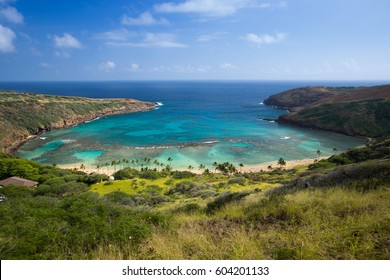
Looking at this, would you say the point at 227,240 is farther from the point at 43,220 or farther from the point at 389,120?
the point at 389,120

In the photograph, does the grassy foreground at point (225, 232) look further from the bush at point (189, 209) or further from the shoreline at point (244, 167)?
the shoreline at point (244, 167)

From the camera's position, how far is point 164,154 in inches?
2522

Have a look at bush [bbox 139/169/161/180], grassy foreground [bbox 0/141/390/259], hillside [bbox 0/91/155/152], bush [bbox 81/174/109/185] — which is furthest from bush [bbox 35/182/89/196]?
hillside [bbox 0/91/155/152]

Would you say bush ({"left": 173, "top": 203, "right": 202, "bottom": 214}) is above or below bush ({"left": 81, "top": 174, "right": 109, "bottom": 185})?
above

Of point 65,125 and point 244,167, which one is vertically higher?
point 65,125

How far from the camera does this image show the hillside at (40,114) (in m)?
76.7

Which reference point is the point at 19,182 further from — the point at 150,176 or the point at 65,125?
the point at 65,125

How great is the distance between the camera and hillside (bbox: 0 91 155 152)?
7669cm

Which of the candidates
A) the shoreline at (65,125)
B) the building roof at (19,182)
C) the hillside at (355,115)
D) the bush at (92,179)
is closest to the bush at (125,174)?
the bush at (92,179)

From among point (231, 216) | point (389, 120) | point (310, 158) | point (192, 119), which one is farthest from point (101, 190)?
point (389, 120)

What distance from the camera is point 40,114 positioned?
95812 mm

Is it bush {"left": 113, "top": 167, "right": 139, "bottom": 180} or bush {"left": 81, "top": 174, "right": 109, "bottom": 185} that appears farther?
bush {"left": 113, "top": 167, "right": 139, "bottom": 180}

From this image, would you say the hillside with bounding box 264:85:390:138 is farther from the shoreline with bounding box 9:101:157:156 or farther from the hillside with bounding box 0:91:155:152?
the hillside with bounding box 0:91:155:152

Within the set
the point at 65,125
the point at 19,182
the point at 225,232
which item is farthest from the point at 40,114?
the point at 225,232
